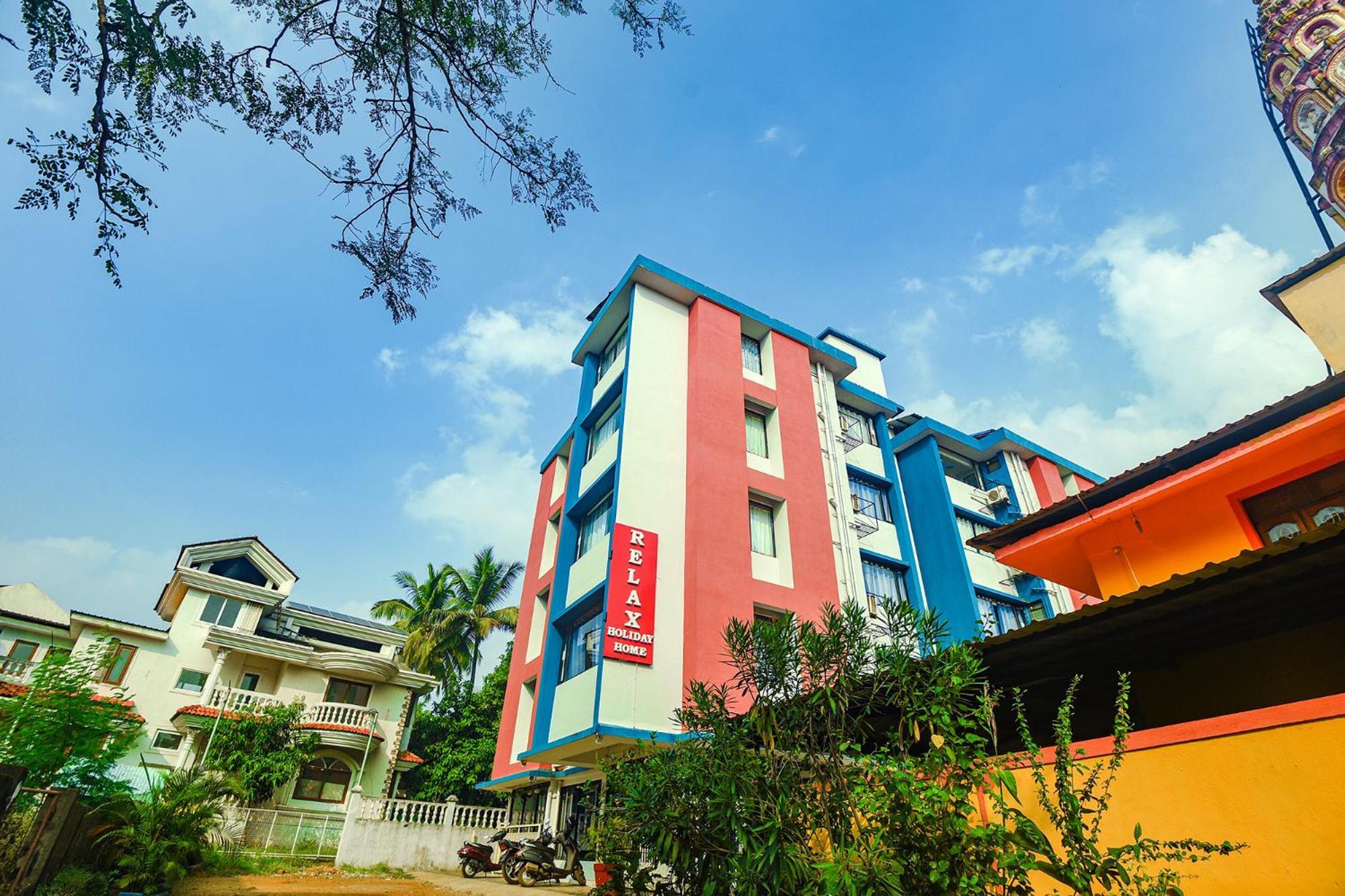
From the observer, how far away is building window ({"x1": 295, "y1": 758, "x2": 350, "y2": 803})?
71.1 feet

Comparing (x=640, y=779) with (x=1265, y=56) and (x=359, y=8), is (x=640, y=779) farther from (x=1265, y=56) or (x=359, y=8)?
(x=1265, y=56)

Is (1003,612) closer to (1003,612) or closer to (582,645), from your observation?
(1003,612)

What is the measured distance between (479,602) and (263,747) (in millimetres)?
13089

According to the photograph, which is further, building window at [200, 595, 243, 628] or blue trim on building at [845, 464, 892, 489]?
building window at [200, 595, 243, 628]

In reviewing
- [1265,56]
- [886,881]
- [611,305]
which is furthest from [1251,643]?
[1265,56]

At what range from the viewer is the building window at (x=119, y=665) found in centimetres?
2178

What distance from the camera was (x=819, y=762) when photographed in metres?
5.10

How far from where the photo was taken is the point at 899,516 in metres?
22.0

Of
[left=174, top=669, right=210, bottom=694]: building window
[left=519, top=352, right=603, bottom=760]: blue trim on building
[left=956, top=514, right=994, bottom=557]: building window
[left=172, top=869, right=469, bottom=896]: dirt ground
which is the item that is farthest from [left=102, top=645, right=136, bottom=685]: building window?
[left=956, top=514, right=994, bottom=557]: building window

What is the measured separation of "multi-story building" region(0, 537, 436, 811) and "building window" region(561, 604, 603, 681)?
10.8m

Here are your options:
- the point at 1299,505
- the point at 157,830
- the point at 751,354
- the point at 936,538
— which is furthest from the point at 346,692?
the point at 1299,505

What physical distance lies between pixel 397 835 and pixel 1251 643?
682 inches

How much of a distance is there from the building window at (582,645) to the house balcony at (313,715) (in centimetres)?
1084

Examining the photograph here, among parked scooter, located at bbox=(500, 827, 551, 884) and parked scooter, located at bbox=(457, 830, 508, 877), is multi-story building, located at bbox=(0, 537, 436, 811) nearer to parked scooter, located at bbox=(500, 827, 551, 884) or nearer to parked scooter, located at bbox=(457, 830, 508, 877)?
parked scooter, located at bbox=(457, 830, 508, 877)
